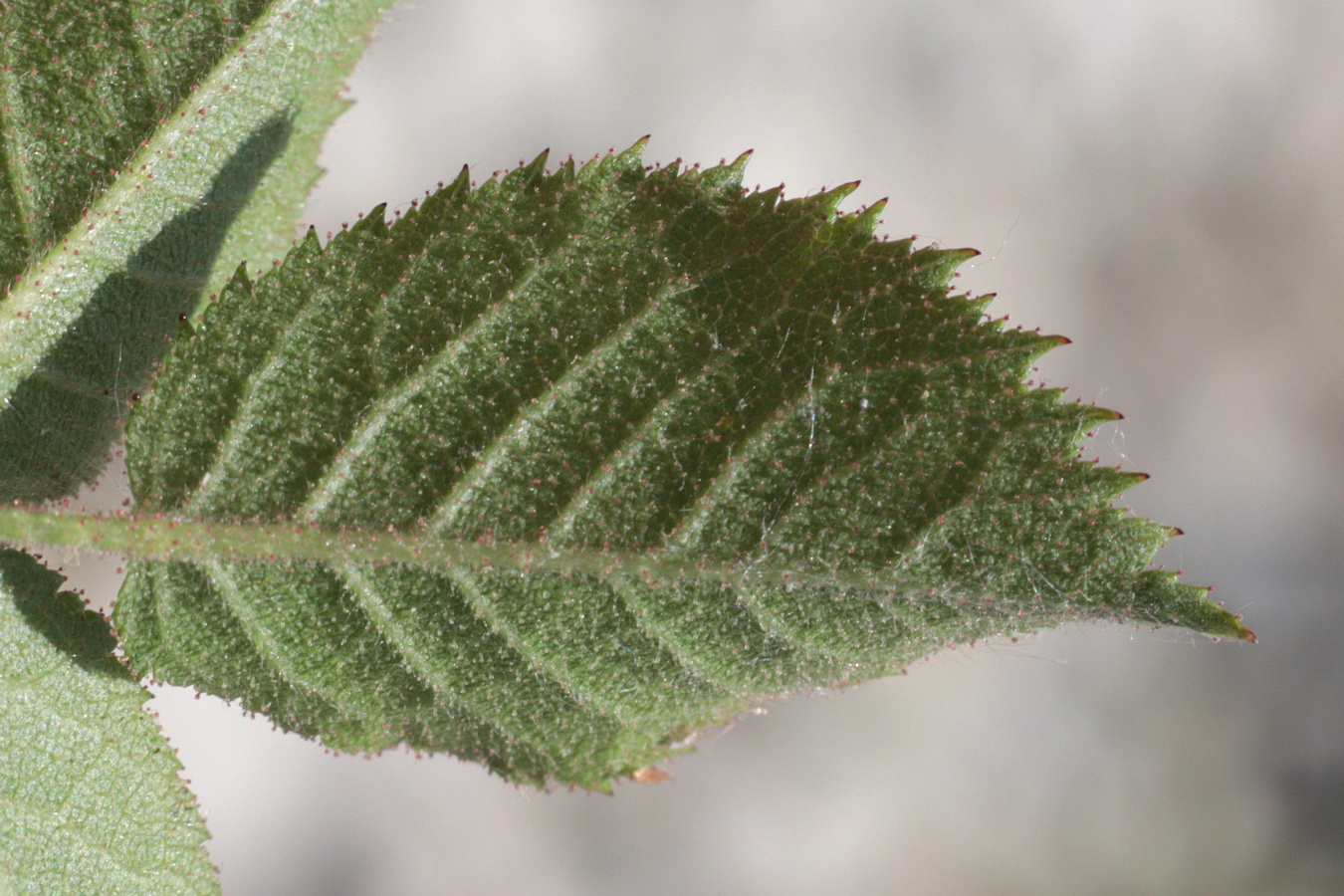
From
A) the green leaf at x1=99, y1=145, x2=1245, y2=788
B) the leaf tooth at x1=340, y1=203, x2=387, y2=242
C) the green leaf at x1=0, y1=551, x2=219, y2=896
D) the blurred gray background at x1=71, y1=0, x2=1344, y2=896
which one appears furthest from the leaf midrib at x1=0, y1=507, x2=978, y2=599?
the blurred gray background at x1=71, y1=0, x2=1344, y2=896

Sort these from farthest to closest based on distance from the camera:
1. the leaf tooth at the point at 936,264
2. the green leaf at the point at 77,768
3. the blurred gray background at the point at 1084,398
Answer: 1. the blurred gray background at the point at 1084,398
2. the green leaf at the point at 77,768
3. the leaf tooth at the point at 936,264

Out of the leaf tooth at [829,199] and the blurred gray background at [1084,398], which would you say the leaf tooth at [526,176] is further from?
the blurred gray background at [1084,398]

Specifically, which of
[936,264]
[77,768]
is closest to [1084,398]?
[936,264]

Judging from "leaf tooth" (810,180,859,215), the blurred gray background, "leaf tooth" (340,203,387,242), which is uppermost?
the blurred gray background

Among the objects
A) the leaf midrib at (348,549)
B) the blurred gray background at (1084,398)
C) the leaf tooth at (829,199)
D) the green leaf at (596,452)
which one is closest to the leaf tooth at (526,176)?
the green leaf at (596,452)

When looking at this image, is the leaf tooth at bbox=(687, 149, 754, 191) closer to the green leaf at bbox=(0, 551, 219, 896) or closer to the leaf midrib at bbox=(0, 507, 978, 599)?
the leaf midrib at bbox=(0, 507, 978, 599)

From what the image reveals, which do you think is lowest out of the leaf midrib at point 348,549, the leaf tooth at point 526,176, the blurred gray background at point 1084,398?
the leaf midrib at point 348,549
